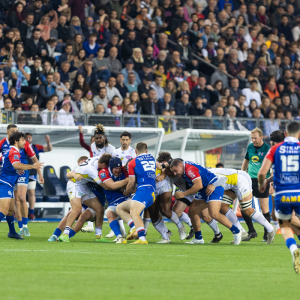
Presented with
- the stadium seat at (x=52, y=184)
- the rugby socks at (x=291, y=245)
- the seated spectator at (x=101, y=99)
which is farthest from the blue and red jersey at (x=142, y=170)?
the stadium seat at (x=52, y=184)

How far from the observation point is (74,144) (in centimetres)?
1861

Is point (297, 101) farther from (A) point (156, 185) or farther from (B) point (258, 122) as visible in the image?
(A) point (156, 185)

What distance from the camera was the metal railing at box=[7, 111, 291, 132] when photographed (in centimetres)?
1608

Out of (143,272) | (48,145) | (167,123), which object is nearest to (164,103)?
(167,123)

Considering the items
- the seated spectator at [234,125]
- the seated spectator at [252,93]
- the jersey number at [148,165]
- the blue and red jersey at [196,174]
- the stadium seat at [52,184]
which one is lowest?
the stadium seat at [52,184]

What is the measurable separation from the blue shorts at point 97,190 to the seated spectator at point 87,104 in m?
6.43

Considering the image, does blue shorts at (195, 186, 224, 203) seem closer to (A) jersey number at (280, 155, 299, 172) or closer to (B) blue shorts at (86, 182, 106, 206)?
(B) blue shorts at (86, 182, 106, 206)

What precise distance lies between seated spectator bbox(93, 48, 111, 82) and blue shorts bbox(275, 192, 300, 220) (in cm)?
1228

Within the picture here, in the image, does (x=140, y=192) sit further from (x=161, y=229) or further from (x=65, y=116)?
(x=65, y=116)

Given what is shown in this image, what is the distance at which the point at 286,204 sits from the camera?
23.3ft

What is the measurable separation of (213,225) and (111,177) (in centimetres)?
214

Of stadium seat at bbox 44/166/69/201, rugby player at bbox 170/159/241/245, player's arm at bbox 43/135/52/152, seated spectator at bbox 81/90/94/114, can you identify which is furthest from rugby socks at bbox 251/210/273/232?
stadium seat at bbox 44/166/69/201

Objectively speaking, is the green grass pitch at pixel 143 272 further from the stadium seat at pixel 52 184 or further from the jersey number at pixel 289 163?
the stadium seat at pixel 52 184

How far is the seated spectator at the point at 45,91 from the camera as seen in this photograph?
17.0 metres
